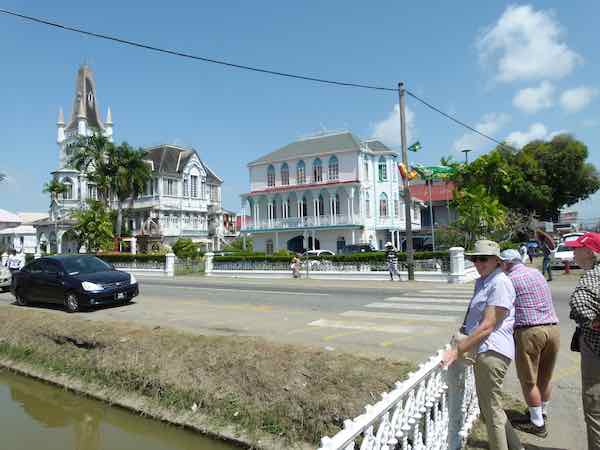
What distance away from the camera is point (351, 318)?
10.7 metres

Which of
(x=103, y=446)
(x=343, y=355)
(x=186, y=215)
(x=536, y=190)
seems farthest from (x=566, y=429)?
(x=186, y=215)

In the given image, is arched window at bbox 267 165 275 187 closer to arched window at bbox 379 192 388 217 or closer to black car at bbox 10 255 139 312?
arched window at bbox 379 192 388 217

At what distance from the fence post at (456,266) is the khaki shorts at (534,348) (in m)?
16.1

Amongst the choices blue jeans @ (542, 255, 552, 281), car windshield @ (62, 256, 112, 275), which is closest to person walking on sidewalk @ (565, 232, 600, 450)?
car windshield @ (62, 256, 112, 275)

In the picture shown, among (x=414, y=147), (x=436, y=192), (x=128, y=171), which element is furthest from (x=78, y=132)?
(x=414, y=147)

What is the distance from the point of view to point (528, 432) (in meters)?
4.42

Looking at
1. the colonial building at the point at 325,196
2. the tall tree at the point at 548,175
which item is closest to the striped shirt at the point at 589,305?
the colonial building at the point at 325,196

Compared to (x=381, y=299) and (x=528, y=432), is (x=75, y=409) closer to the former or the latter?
(x=528, y=432)

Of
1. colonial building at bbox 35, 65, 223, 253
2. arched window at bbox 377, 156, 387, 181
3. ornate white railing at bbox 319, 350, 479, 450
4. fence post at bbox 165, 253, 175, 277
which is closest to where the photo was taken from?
ornate white railing at bbox 319, 350, 479, 450

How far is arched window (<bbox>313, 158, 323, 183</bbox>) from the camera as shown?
4272cm

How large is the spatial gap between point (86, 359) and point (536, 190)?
148ft

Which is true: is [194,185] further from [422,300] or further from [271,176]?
[422,300]

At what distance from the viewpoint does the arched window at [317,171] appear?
140 ft

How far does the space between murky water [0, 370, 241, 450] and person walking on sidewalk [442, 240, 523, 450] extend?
114 inches
